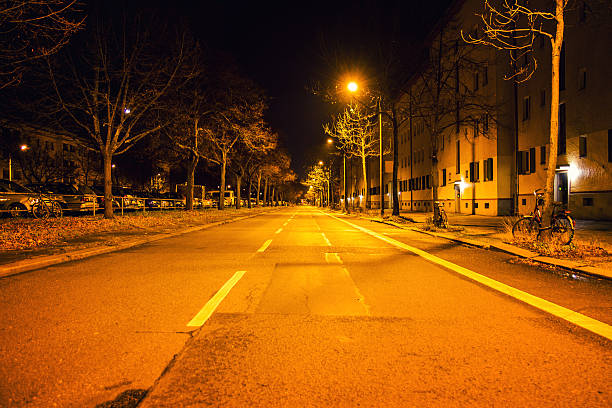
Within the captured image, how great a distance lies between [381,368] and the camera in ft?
10.7

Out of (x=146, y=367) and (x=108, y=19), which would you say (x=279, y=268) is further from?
(x=108, y=19)

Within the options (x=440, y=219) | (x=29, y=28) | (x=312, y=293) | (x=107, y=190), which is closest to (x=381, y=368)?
(x=312, y=293)

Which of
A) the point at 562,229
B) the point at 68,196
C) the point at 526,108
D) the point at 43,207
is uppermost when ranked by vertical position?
the point at 526,108

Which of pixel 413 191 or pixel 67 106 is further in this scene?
pixel 413 191

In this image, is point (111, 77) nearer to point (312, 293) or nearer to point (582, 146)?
point (312, 293)

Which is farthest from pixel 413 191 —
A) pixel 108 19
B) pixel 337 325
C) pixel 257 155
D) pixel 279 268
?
pixel 337 325

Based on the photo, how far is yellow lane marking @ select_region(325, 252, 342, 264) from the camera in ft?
29.7

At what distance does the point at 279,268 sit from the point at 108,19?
18779 mm

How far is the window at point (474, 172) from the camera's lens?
103 ft

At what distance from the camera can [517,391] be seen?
289cm

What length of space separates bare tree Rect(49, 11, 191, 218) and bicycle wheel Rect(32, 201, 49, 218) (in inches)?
115

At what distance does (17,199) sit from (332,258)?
57.8 ft

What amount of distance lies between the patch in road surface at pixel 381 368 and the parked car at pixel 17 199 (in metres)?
19.4

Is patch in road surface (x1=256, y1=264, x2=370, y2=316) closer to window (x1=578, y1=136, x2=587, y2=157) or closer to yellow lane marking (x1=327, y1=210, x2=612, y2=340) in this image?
yellow lane marking (x1=327, y1=210, x2=612, y2=340)
